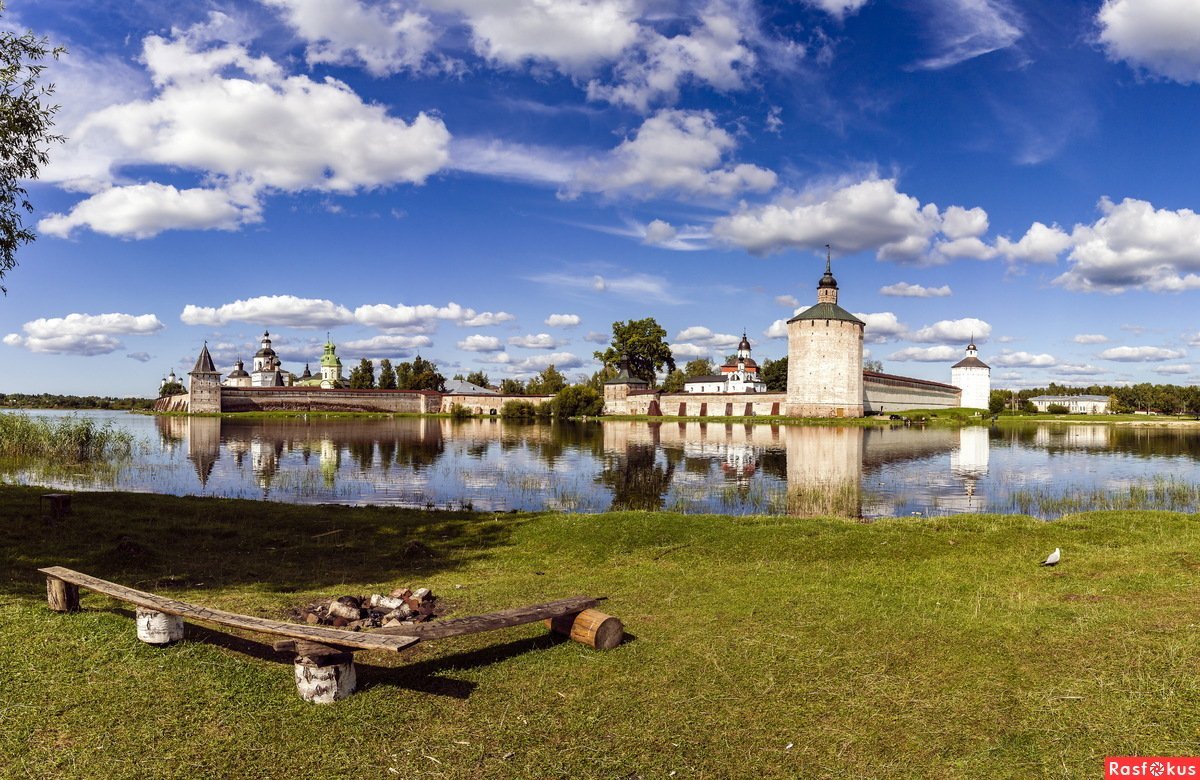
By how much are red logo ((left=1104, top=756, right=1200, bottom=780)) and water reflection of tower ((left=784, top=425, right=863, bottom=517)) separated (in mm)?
11598

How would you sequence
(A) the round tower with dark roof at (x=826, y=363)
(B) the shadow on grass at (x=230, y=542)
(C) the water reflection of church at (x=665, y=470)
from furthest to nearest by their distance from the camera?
(A) the round tower with dark roof at (x=826, y=363)
(C) the water reflection of church at (x=665, y=470)
(B) the shadow on grass at (x=230, y=542)

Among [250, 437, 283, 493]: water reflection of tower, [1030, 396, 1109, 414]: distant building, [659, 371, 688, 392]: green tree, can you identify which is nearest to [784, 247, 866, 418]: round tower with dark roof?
[659, 371, 688, 392]: green tree

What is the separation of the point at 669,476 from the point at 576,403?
56.6 meters

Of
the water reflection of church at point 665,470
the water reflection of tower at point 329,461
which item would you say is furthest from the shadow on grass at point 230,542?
the water reflection of tower at point 329,461

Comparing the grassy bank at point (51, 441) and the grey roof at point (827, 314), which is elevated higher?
the grey roof at point (827, 314)

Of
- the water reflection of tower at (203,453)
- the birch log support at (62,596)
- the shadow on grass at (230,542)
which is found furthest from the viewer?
the water reflection of tower at (203,453)

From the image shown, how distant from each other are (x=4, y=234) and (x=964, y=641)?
13.3m

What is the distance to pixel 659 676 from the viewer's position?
517cm

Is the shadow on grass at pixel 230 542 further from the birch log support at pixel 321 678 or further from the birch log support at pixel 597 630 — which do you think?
the birch log support at pixel 321 678

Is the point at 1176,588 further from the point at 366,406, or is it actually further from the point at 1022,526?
the point at 366,406

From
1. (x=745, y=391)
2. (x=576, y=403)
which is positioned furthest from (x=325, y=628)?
(x=745, y=391)

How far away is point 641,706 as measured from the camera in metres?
4.70

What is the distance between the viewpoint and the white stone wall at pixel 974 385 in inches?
3967

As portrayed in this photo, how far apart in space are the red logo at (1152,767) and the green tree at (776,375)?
308 feet
